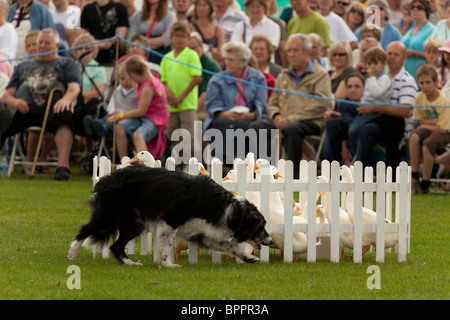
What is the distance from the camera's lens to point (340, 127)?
43.1 ft

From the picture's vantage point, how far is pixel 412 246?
8.19m

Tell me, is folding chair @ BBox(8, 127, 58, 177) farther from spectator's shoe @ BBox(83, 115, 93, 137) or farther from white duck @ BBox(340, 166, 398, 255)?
white duck @ BBox(340, 166, 398, 255)

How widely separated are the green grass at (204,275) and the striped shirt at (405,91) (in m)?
3.95

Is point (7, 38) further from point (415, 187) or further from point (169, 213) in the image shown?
point (169, 213)

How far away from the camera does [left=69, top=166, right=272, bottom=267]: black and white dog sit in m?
6.64

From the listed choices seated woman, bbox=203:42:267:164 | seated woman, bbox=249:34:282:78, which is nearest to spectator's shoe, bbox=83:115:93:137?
seated woman, bbox=203:42:267:164

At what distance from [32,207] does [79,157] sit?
5693 millimetres

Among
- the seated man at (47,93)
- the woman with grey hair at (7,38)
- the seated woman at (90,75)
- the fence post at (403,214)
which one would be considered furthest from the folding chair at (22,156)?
the fence post at (403,214)

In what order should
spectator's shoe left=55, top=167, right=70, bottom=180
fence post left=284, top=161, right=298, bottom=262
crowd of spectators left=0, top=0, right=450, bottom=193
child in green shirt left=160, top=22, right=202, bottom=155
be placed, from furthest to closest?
child in green shirt left=160, top=22, right=202, bottom=155, spectator's shoe left=55, top=167, right=70, bottom=180, crowd of spectators left=0, top=0, right=450, bottom=193, fence post left=284, top=161, right=298, bottom=262

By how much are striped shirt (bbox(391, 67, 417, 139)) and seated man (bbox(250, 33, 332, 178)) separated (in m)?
1.00

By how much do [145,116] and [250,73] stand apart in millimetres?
1723

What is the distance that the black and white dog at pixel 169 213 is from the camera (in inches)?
261

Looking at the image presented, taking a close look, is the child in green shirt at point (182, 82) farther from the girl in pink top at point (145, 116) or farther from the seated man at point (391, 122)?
the seated man at point (391, 122)
